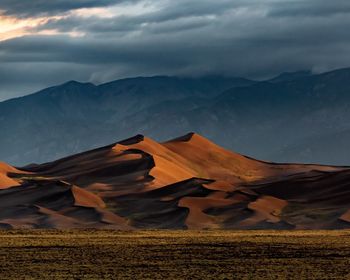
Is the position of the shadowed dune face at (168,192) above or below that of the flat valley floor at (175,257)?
below

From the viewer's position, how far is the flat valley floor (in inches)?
1726

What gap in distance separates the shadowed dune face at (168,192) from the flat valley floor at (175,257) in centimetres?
3444

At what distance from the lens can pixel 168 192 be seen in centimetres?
12756

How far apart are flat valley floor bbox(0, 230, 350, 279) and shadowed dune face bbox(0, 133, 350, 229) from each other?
3444cm

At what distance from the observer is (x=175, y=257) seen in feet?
172

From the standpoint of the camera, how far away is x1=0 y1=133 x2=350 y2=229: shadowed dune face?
108m

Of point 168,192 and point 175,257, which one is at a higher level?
point 175,257

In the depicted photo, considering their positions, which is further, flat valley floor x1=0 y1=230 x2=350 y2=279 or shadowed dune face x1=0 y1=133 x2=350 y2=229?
shadowed dune face x1=0 y1=133 x2=350 y2=229

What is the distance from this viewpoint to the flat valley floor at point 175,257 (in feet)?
144

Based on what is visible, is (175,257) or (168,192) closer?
(175,257)

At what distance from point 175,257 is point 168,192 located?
75195 millimetres

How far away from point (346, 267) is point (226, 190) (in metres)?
82.0

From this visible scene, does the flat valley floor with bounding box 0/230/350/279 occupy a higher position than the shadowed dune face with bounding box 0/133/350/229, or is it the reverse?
the flat valley floor with bounding box 0/230/350/279

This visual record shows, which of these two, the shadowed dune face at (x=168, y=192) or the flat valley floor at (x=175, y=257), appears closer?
the flat valley floor at (x=175, y=257)
